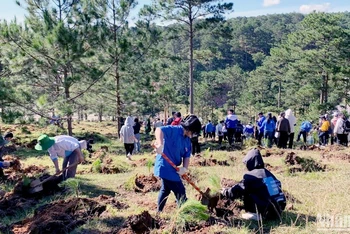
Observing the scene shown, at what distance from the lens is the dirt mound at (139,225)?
167 inches

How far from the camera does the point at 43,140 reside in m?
6.46

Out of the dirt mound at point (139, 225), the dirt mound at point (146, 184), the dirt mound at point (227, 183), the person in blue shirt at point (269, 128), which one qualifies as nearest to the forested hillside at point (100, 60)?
the dirt mound at point (146, 184)

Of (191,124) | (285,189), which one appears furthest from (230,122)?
(191,124)

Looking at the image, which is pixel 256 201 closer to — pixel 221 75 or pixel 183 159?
pixel 183 159

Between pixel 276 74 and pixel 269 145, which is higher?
pixel 276 74

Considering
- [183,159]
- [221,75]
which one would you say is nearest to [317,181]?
[183,159]

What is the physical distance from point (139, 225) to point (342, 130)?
32.9 ft

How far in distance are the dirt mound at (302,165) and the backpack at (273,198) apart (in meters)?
3.29

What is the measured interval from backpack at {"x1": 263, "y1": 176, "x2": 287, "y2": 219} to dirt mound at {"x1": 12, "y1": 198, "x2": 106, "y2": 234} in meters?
2.29

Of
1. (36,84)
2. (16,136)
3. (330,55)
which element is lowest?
(16,136)

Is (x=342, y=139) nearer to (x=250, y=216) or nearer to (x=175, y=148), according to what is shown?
(x=250, y=216)

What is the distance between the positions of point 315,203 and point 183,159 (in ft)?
7.30

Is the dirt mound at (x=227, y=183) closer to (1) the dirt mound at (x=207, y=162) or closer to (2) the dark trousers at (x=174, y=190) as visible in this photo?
(2) the dark trousers at (x=174, y=190)

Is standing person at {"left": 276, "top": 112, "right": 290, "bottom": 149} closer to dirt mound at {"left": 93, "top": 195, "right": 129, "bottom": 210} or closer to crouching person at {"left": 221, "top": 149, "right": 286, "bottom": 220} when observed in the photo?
crouching person at {"left": 221, "top": 149, "right": 286, "bottom": 220}
